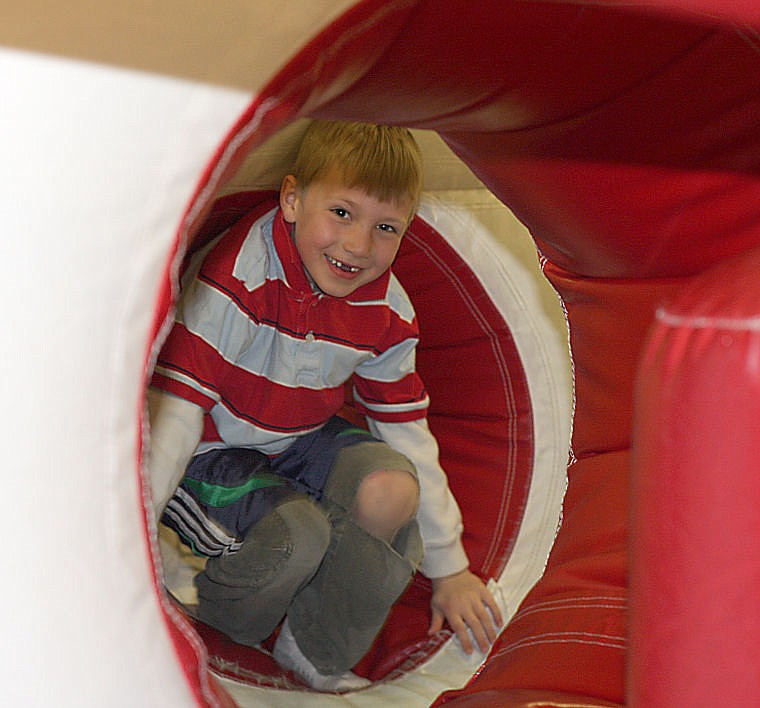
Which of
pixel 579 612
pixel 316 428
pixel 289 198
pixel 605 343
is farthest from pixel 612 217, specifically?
pixel 316 428

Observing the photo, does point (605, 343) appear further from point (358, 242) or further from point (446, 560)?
point (446, 560)

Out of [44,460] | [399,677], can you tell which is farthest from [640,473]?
[399,677]

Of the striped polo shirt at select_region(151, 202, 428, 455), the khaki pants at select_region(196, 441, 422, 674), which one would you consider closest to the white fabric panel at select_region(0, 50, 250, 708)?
the striped polo shirt at select_region(151, 202, 428, 455)

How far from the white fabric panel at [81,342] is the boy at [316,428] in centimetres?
67

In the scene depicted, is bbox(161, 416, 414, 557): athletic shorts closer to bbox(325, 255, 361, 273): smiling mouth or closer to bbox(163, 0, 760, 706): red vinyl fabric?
bbox(325, 255, 361, 273): smiling mouth

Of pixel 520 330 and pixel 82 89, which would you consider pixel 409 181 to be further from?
pixel 82 89

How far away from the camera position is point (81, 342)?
46 cm

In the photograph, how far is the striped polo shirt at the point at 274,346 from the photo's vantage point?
45.2 inches

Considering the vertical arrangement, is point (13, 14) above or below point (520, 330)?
below

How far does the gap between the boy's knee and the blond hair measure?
0.38 m

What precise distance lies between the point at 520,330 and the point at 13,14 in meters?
1.14

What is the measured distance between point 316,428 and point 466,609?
1.14 ft

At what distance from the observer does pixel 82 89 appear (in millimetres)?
422

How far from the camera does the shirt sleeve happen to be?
139cm
